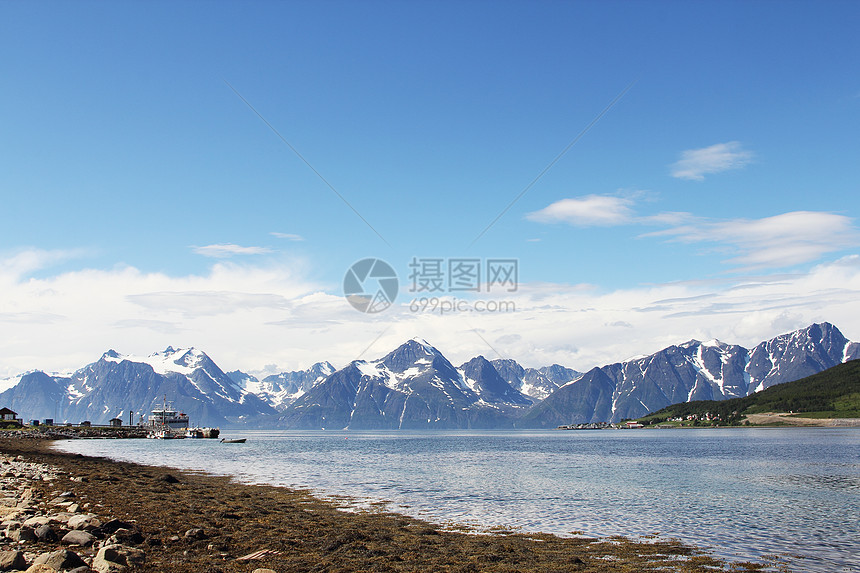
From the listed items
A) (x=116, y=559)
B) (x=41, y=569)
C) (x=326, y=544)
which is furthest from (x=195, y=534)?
(x=41, y=569)

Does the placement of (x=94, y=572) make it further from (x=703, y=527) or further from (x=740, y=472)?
(x=740, y=472)

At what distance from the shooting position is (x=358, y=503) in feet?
164

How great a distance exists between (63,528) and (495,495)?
36.7m

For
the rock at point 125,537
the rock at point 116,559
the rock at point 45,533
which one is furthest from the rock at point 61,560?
the rock at point 125,537

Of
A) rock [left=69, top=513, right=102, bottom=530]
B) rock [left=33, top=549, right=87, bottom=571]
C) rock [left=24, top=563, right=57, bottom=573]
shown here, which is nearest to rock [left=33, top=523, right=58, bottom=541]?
rock [left=69, top=513, right=102, bottom=530]

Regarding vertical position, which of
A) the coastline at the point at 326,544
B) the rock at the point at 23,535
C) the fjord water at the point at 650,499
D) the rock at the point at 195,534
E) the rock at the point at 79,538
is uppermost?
the rock at the point at 23,535

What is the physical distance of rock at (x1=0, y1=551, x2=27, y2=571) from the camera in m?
20.6

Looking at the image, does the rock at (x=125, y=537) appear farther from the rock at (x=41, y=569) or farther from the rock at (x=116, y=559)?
the rock at (x=41, y=569)

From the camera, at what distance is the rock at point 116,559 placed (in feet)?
70.5

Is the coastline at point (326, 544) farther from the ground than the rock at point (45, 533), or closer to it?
closer to it

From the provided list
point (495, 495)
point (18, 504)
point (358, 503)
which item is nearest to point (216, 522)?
point (18, 504)

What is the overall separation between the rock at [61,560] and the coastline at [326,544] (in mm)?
1254

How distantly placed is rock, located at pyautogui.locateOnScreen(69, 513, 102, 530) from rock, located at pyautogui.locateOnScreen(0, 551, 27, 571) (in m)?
6.39

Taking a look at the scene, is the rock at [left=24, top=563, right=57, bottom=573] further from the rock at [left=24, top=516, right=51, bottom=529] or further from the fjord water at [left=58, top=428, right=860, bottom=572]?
the fjord water at [left=58, top=428, right=860, bottom=572]
